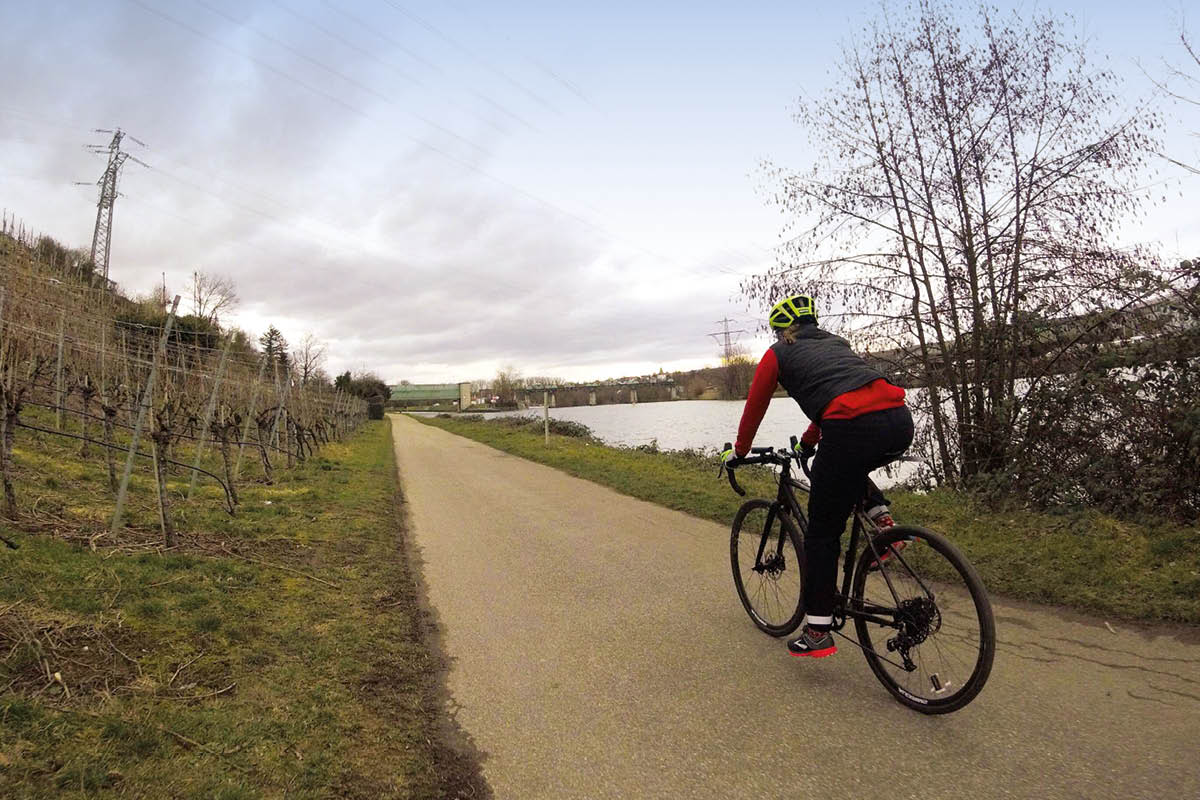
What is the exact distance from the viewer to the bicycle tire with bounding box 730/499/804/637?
390cm

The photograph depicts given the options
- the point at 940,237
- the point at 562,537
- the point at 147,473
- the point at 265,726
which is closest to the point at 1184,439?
the point at 940,237

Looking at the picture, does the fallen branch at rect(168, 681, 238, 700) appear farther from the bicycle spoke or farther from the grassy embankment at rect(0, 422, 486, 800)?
the bicycle spoke

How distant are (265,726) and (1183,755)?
153 inches

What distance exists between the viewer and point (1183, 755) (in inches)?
99.0

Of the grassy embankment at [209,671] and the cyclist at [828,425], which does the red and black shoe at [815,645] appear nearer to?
the cyclist at [828,425]

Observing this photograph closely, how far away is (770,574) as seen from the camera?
166 inches

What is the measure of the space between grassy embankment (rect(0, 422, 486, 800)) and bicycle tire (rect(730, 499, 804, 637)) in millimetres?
2079

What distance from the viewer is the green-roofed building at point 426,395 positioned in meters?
123

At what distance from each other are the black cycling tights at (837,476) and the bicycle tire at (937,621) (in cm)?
21

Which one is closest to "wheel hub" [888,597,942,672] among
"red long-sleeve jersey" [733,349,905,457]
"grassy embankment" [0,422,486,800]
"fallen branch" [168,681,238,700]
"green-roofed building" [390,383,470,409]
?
"red long-sleeve jersey" [733,349,905,457]

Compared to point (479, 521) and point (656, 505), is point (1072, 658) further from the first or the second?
point (479, 521)

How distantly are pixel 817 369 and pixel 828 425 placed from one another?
0.30 metres

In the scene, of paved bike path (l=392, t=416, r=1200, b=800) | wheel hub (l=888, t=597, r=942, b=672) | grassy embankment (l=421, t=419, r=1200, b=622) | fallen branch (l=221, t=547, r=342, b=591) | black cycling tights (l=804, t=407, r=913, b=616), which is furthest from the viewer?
fallen branch (l=221, t=547, r=342, b=591)

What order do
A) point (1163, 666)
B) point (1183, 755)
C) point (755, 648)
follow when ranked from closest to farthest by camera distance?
point (1183, 755) → point (1163, 666) → point (755, 648)
